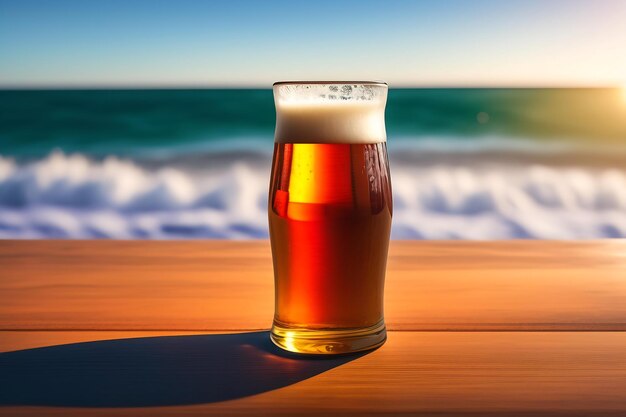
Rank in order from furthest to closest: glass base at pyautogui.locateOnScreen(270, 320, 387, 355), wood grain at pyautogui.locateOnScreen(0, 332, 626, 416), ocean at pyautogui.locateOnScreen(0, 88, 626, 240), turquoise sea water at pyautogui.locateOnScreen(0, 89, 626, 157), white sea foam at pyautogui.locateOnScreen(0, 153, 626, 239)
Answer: turquoise sea water at pyautogui.locateOnScreen(0, 89, 626, 157) → ocean at pyautogui.locateOnScreen(0, 88, 626, 240) → white sea foam at pyautogui.locateOnScreen(0, 153, 626, 239) → glass base at pyautogui.locateOnScreen(270, 320, 387, 355) → wood grain at pyautogui.locateOnScreen(0, 332, 626, 416)

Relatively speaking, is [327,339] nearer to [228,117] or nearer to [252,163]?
[252,163]

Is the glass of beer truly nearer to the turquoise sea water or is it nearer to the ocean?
the ocean

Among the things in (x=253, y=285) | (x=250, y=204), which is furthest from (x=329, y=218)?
(x=250, y=204)

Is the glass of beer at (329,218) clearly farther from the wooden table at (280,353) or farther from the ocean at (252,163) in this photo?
the ocean at (252,163)

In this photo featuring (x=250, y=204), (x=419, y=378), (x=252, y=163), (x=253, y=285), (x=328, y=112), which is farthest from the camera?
(x=252, y=163)

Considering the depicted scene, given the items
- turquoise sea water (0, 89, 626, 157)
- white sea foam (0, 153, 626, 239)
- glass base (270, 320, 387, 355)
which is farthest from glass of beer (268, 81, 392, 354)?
turquoise sea water (0, 89, 626, 157)

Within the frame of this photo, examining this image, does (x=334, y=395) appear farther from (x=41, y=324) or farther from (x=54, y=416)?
(x=41, y=324)

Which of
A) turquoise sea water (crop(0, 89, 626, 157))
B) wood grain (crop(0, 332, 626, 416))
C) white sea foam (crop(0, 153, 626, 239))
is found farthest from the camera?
turquoise sea water (crop(0, 89, 626, 157))
